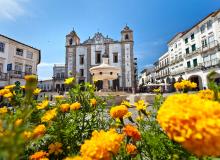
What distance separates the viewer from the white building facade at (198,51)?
27891mm

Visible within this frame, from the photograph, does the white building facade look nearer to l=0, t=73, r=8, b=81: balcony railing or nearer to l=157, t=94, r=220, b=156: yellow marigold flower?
l=0, t=73, r=8, b=81: balcony railing

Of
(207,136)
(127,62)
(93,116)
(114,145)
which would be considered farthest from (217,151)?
(127,62)

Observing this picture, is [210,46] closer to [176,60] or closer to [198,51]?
[198,51]

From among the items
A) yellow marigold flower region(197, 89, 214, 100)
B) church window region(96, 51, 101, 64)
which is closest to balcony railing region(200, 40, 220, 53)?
church window region(96, 51, 101, 64)

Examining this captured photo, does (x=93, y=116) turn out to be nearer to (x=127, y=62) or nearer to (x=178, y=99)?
(x=178, y=99)

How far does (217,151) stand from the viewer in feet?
1.98

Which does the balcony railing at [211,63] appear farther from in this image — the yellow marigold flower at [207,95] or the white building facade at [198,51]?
the yellow marigold flower at [207,95]

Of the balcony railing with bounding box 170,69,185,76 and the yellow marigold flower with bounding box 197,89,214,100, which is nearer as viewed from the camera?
the yellow marigold flower with bounding box 197,89,214,100

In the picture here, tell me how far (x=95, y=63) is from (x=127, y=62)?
6.32 metres

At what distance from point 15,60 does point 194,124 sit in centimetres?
3469

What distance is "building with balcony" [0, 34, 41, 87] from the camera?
29.0 m

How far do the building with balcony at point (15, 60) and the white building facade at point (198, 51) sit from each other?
25.9 m

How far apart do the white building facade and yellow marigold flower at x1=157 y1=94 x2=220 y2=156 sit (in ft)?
87.2

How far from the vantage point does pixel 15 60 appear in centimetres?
3144
